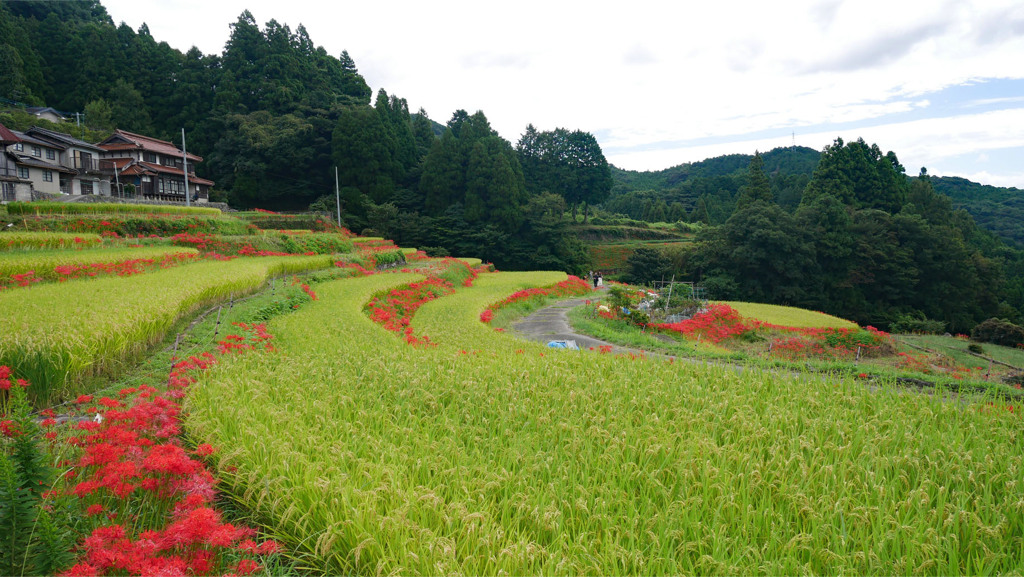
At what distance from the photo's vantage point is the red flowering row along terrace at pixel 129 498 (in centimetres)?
233

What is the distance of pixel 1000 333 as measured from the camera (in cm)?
1961

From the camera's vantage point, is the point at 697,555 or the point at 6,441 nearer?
the point at 697,555

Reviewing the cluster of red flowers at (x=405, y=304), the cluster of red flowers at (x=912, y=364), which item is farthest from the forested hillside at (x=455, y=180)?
the cluster of red flowers at (x=912, y=364)

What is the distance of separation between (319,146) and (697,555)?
46667 millimetres

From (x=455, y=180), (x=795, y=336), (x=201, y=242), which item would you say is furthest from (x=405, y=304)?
(x=455, y=180)

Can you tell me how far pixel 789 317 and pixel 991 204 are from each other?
7649 cm

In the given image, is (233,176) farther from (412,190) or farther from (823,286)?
(823,286)

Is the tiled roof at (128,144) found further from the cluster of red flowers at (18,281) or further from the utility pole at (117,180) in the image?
the cluster of red flowers at (18,281)

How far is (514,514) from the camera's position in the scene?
3.13m

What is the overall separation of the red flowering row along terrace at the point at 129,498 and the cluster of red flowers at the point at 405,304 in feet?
16.6

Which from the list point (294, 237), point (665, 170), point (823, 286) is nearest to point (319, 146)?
point (294, 237)

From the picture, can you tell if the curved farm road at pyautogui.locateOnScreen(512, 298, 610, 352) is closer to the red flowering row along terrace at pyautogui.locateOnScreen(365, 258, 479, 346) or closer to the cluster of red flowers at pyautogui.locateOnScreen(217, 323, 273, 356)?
the red flowering row along terrace at pyautogui.locateOnScreen(365, 258, 479, 346)

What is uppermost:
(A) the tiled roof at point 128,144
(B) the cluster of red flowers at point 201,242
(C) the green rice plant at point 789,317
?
(A) the tiled roof at point 128,144

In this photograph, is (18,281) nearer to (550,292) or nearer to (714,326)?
(714,326)
